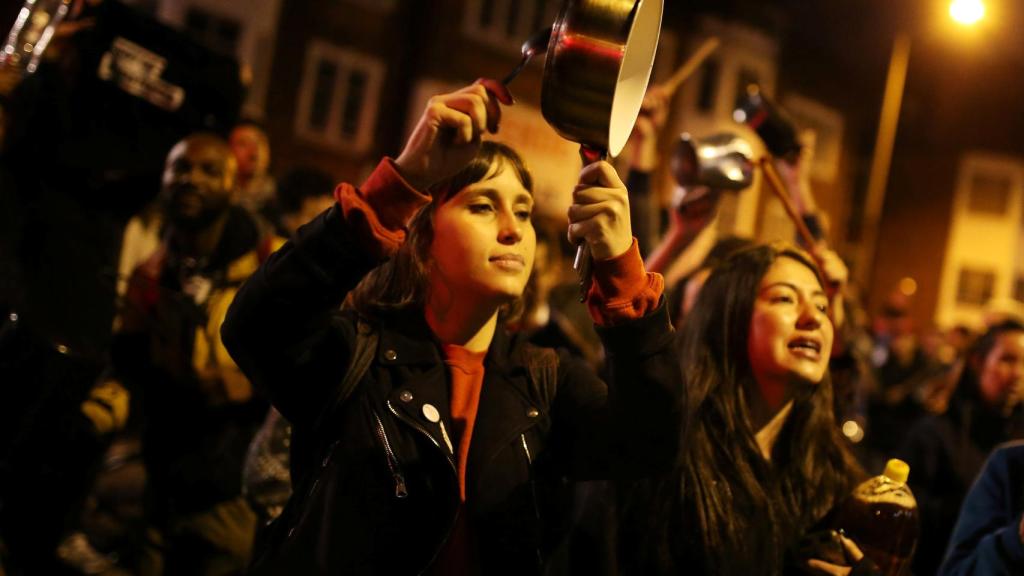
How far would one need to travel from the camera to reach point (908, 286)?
31.6 m

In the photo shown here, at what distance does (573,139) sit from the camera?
2076 mm

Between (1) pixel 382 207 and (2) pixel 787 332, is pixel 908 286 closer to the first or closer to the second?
(2) pixel 787 332

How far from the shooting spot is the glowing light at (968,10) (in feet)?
20.8

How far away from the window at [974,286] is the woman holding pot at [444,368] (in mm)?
32471

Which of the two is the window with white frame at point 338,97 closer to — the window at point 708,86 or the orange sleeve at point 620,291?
the window at point 708,86

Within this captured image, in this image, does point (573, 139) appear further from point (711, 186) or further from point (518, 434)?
point (711, 186)

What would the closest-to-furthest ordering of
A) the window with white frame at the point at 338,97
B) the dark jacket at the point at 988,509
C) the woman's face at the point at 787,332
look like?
the woman's face at the point at 787,332
the dark jacket at the point at 988,509
the window with white frame at the point at 338,97

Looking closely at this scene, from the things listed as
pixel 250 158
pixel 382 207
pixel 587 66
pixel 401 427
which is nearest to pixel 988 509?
pixel 401 427

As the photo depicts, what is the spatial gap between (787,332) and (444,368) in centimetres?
109

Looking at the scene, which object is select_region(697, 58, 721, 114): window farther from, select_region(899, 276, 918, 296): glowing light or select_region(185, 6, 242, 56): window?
select_region(185, 6, 242, 56): window

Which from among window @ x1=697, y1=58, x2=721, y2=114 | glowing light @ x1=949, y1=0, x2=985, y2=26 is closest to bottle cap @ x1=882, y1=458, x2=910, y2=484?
glowing light @ x1=949, y1=0, x2=985, y2=26

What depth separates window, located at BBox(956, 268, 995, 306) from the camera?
31797mm

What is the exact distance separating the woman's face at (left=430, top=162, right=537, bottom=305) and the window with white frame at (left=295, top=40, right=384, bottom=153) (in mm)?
19159

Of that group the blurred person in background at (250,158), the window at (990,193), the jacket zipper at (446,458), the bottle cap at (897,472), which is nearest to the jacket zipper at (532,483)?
the jacket zipper at (446,458)
